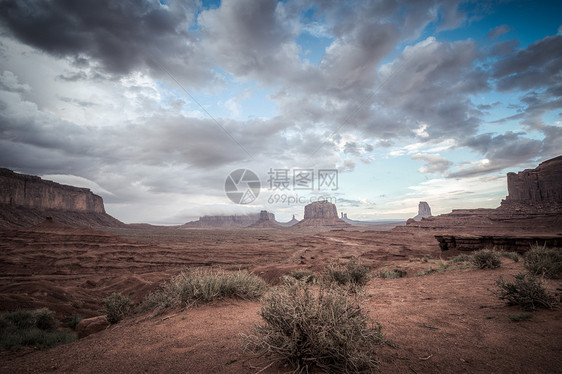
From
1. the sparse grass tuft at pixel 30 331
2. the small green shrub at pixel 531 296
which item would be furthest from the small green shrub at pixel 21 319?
the small green shrub at pixel 531 296

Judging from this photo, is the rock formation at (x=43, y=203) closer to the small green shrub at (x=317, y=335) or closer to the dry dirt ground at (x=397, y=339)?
the dry dirt ground at (x=397, y=339)

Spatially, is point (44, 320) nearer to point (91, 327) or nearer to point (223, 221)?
point (91, 327)

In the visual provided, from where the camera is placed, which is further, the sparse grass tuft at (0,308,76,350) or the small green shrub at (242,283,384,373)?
the sparse grass tuft at (0,308,76,350)

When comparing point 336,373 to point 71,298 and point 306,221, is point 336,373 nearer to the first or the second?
point 71,298

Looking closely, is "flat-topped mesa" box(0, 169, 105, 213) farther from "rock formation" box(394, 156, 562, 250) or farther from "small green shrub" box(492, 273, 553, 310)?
"rock formation" box(394, 156, 562, 250)

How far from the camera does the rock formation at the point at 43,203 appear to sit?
63.2 meters

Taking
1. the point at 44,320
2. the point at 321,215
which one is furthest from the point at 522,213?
the point at 321,215

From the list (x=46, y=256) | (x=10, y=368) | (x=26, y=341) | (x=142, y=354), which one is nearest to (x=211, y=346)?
(x=142, y=354)

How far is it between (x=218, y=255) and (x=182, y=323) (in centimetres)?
2411

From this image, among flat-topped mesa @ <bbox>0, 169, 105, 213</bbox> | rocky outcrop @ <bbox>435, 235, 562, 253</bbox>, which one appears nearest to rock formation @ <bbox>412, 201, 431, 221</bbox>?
rocky outcrop @ <bbox>435, 235, 562, 253</bbox>

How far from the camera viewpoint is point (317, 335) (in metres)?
2.51

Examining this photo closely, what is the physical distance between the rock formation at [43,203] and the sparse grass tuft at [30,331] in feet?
203

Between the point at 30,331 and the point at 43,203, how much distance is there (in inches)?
4186

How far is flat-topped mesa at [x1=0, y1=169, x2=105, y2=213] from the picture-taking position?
7033 centimetres
